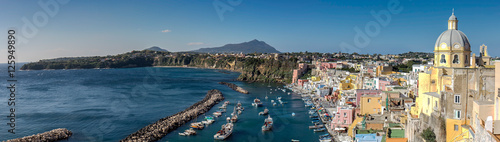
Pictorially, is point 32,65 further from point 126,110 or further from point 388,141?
point 388,141

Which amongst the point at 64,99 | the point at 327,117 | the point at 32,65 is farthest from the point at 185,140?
the point at 32,65

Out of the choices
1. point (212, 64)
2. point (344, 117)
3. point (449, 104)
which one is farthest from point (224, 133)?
point (212, 64)

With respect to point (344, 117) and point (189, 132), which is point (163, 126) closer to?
point (189, 132)

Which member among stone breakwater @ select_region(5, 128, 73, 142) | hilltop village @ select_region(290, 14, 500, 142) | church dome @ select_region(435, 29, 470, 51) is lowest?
stone breakwater @ select_region(5, 128, 73, 142)

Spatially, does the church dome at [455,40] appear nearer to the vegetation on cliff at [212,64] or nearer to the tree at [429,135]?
the tree at [429,135]

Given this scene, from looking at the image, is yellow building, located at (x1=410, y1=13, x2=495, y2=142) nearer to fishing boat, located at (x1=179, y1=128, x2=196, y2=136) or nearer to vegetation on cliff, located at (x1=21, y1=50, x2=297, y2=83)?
fishing boat, located at (x1=179, y1=128, x2=196, y2=136)

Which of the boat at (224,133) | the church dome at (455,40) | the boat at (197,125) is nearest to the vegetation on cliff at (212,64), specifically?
the boat at (197,125)

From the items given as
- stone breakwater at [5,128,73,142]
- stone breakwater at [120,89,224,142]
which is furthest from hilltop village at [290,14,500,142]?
stone breakwater at [5,128,73,142]
